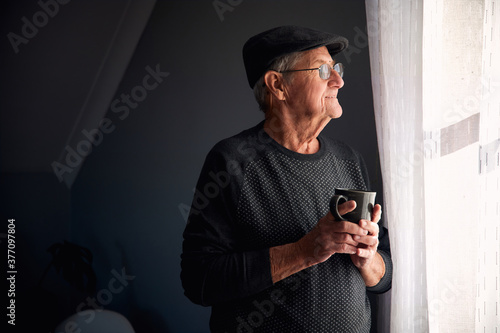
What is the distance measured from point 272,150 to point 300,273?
324 millimetres

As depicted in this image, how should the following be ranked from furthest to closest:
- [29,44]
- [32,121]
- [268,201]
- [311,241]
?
1. [32,121]
2. [29,44]
3. [268,201]
4. [311,241]

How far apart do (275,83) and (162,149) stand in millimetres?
1589

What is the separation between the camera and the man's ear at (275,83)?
3.52ft

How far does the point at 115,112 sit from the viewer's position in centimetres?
259

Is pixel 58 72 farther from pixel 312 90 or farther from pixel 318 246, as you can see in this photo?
pixel 318 246

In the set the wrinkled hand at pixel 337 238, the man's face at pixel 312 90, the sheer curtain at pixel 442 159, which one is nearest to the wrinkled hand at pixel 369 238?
the wrinkled hand at pixel 337 238

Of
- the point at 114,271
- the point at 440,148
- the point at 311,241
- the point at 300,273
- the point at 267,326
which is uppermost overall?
the point at 440,148

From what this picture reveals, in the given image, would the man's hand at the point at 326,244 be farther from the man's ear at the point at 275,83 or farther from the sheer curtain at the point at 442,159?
the man's ear at the point at 275,83

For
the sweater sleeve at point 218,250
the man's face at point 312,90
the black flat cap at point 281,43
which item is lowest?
the sweater sleeve at point 218,250

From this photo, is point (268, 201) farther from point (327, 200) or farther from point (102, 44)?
point (102, 44)

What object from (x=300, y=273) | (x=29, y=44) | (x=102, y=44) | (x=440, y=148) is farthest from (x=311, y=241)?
A: (x=102, y=44)

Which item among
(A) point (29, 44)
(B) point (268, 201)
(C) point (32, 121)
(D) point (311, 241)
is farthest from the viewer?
(C) point (32, 121)

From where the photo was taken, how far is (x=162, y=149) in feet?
8.30

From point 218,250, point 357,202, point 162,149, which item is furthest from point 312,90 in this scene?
point 162,149
